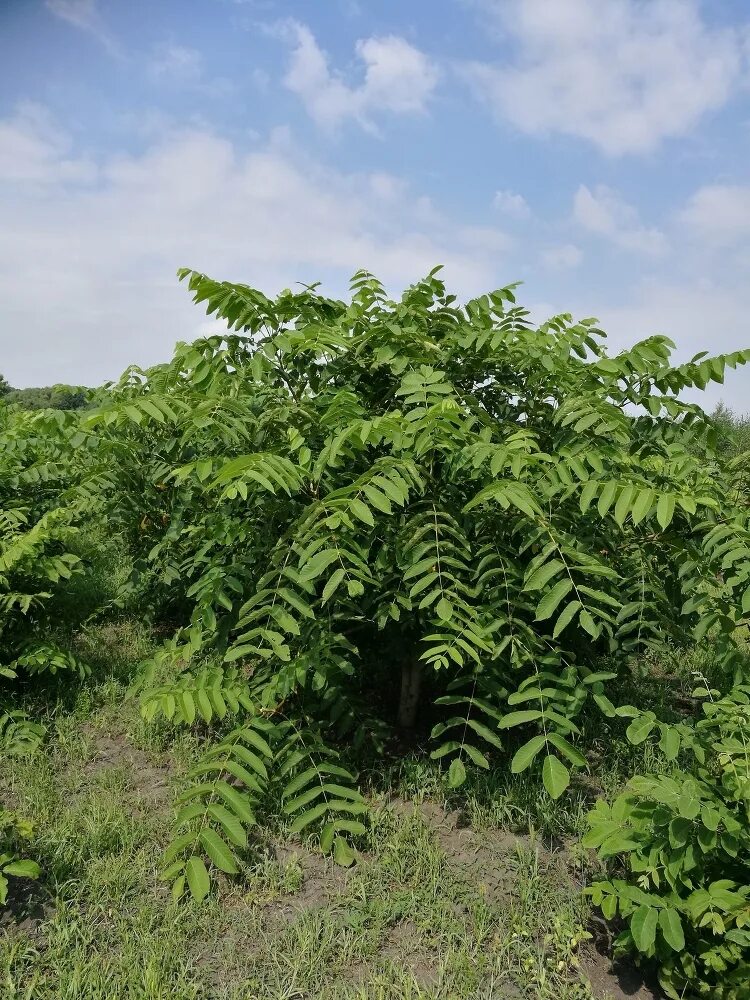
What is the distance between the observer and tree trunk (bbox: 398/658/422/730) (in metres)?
3.68

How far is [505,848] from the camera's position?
3.00 metres

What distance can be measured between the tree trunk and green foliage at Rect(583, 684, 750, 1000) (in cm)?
131

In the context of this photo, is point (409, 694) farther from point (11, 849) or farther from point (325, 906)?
point (11, 849)

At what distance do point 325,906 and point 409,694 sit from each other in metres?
1.20

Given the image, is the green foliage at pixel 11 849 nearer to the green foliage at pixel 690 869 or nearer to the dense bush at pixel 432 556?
the dense bush at pixel 432 556

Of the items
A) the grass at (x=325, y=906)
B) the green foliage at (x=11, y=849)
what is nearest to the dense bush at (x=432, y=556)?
the grass at (x=325, y=906)

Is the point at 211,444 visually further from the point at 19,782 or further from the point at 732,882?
the point at 732,882

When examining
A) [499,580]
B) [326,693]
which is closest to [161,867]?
[326,693]

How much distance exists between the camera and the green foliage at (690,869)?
214 cm

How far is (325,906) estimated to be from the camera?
107 inches

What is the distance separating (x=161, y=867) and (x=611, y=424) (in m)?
2.43

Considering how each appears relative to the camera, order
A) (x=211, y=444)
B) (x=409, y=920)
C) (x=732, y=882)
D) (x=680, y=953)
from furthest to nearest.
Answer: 1. (x=211, y=444)
2. (x=409, y=920)
3. (x=680, y=953)
4. (x=732, y=882)

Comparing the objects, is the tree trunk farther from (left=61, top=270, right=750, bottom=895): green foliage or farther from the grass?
the grass

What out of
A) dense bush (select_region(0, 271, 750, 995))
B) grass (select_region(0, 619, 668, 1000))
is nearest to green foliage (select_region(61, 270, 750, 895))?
dense bush (select_region(0, 271, 750, 995))
